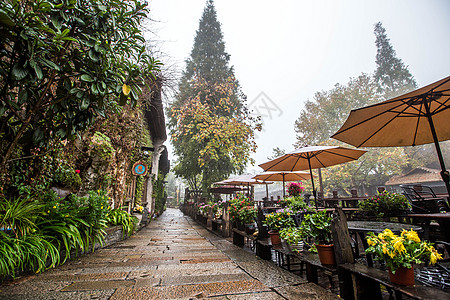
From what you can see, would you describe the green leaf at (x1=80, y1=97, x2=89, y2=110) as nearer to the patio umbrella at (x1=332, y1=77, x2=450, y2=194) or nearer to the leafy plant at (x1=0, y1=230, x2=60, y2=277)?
the leafy plant at (x1=0, y1=230, x2=60, y2=277)

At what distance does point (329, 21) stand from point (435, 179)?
129272mm

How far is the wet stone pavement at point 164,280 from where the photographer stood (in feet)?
5.87

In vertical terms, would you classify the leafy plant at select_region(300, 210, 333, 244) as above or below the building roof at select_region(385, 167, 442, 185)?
below

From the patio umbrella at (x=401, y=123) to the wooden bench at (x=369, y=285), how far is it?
64.4 inches

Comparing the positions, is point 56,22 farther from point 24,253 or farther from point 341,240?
point 341,240

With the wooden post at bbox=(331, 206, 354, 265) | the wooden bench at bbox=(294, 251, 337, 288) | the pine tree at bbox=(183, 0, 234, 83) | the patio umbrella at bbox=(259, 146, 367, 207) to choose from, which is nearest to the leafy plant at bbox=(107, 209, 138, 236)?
the patio umbrella at bbox=(259, 146, 367, 207)

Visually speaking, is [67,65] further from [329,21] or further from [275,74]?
[329,21]

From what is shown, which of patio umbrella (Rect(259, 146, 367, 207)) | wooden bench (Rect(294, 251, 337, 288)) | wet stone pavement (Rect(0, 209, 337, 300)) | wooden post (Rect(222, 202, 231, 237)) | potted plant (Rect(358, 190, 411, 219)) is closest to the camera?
wet stone pavement (Rect(0, 209, 337, 300))

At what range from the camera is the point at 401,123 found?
3.21 m

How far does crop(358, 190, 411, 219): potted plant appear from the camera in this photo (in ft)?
14.4

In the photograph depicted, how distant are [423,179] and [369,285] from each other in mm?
20862

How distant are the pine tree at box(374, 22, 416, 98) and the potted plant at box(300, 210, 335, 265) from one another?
28.6 meters

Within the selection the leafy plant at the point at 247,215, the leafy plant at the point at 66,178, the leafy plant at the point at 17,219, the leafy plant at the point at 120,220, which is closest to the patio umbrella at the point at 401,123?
the leafy plant at the point at 247,215

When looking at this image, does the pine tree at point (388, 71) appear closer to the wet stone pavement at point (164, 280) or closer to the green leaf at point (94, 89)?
the wet stone pavement at point (164, 280)
